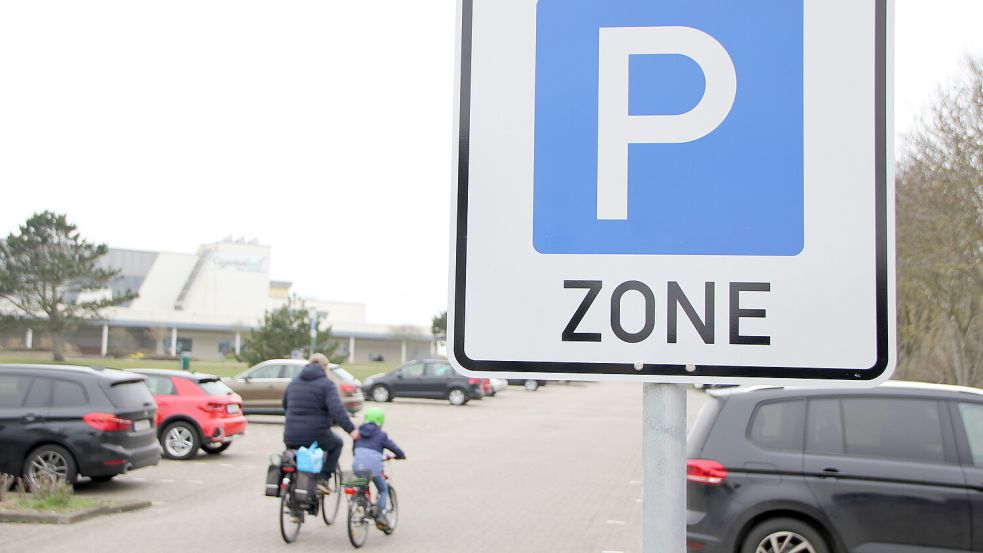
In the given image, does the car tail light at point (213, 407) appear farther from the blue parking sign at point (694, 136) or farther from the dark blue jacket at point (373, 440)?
the blue parking sign at point (694, 136)

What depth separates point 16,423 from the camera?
1278 centimetres

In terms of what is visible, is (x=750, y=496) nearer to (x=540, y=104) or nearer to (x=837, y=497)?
Answer: (x=837, y=497)

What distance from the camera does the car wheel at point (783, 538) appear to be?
24.8ft

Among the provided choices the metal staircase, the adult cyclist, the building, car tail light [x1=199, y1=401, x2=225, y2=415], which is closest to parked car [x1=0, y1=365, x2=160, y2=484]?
the adult cyclist

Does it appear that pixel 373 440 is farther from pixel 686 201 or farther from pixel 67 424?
pixel 686 201

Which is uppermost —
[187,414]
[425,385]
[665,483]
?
[665,483]

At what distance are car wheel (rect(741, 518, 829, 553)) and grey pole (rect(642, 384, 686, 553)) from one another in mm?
6545

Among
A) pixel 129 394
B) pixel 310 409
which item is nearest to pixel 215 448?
pixel 129 394

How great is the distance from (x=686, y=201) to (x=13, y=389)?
13442 mm

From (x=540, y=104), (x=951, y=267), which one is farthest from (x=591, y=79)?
(x=951, y=267)

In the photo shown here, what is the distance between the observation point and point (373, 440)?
10094 millimetres

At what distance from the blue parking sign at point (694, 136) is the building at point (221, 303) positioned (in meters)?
102

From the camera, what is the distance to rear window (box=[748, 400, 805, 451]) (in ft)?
25.9

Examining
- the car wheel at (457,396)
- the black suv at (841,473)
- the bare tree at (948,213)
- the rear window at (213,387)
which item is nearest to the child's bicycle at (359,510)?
the black suv at (841,473)
